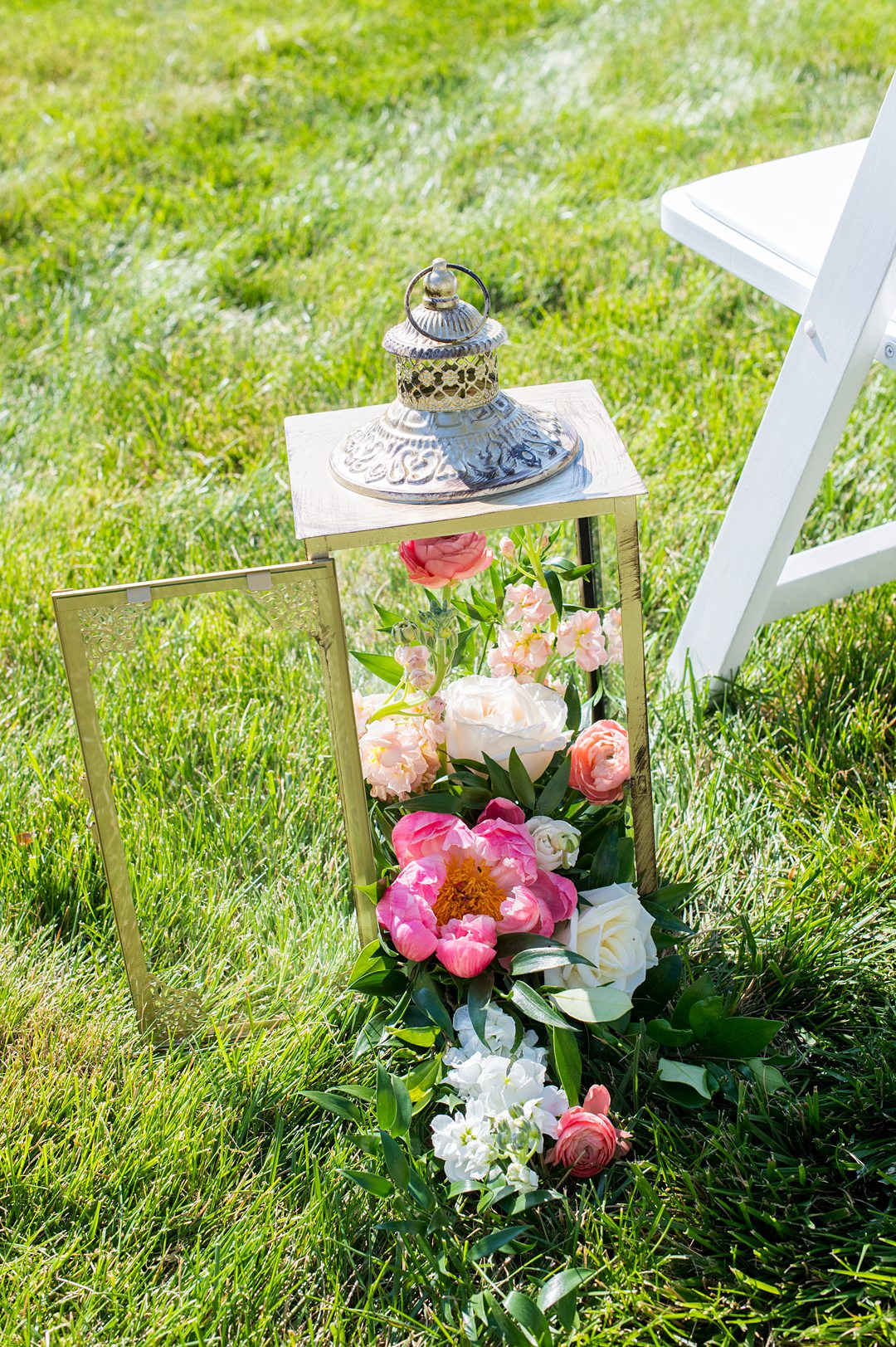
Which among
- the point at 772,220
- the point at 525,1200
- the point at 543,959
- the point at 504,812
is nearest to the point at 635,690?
the point at 504,812

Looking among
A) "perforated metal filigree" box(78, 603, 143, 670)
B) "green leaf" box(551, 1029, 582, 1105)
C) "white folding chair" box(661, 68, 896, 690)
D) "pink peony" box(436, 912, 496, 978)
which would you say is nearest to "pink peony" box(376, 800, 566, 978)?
"pink peony" box(436, 912, 496, 978)

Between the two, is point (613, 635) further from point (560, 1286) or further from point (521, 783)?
point (560, 1286)

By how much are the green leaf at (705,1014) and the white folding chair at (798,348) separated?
558mm

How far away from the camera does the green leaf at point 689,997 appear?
1223mm

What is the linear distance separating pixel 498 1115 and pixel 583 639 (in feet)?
1.63

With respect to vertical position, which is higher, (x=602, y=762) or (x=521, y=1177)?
(x=602, y=762)

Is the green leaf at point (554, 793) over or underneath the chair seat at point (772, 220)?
underneath

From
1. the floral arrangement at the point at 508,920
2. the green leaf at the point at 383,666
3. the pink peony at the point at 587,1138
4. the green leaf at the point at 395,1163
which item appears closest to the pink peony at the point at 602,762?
the floral arrangement at the point at 508,920

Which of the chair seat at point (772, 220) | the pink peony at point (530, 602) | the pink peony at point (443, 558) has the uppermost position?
the chair seat at point (772, 220)

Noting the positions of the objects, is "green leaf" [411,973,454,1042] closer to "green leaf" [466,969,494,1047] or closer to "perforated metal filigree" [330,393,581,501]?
"green leaf" [466,969,494,1047]

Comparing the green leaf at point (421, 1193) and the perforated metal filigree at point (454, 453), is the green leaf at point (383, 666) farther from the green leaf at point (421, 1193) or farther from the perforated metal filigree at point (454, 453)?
the green leaf at point (421, 1193)

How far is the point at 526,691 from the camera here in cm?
131

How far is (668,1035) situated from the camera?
1191 mm

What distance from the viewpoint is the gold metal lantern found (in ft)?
3.71
